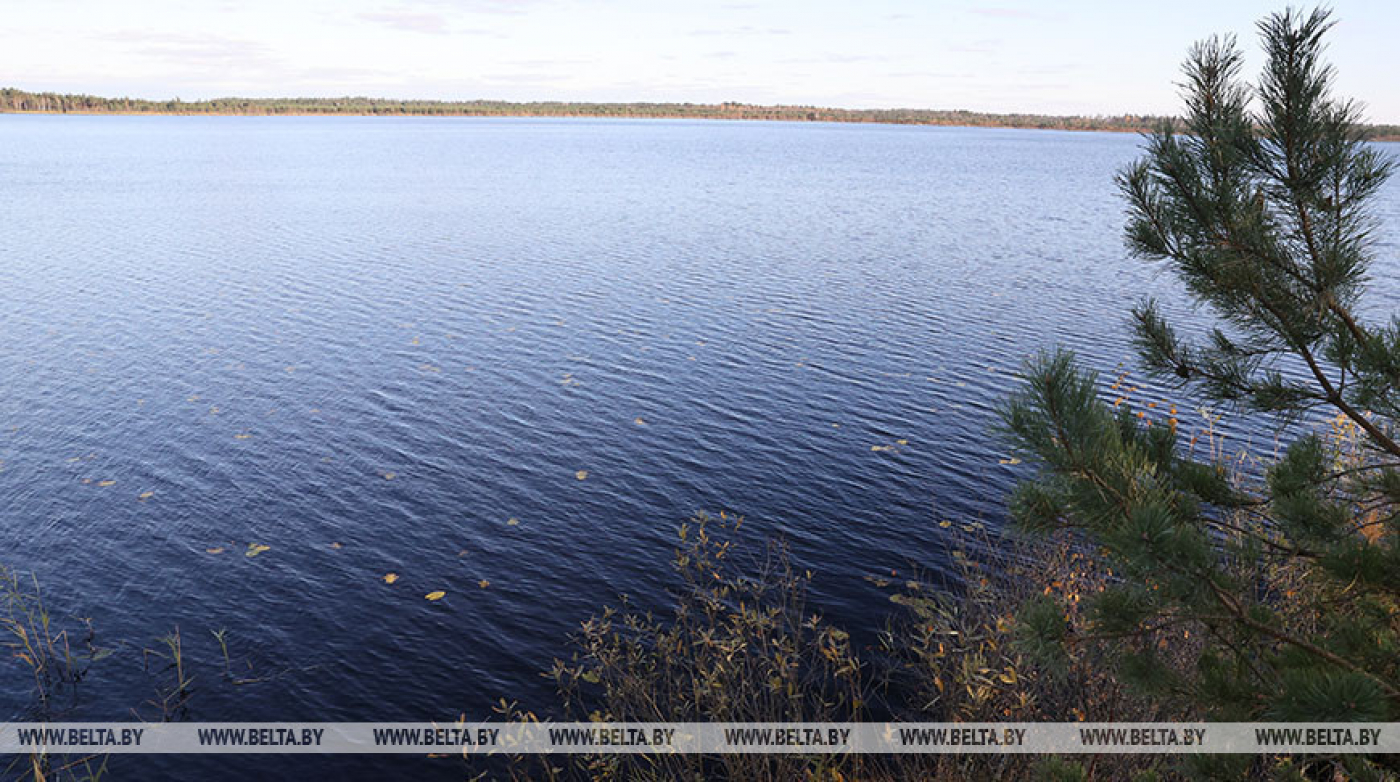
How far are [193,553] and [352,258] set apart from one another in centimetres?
3118

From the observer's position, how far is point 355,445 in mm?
22109

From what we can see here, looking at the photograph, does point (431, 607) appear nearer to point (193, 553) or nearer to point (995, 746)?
point (193, 553)

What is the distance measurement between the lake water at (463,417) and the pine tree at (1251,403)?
0.93 meters

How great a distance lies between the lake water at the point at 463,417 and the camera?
15172 mm

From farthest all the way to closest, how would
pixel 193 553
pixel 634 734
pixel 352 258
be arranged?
pixel 352 258
pixel 193 553
pixel 634 734

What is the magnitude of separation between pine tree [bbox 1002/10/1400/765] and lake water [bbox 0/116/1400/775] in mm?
933

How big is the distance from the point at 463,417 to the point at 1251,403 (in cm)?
2028

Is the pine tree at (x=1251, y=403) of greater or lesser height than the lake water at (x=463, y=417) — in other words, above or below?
above

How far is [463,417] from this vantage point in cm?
2405

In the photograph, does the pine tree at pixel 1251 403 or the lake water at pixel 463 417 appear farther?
the lake water at pixel 463 417


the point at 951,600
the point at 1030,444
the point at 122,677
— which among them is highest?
the point at 1030,444

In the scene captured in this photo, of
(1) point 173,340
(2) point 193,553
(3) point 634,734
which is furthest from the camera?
(1) point 173,340

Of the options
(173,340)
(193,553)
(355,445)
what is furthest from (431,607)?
(173,340)

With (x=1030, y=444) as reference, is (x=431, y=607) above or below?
below
